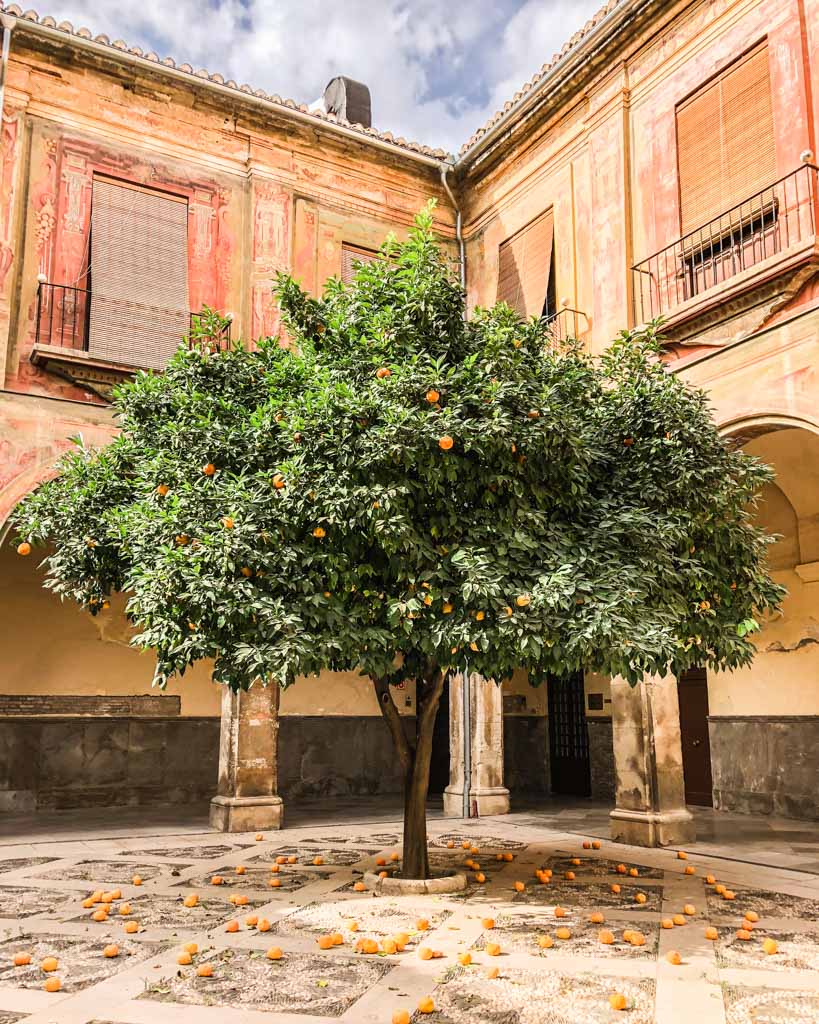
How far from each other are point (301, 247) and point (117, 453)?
6.00 metres

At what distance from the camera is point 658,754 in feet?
31.2

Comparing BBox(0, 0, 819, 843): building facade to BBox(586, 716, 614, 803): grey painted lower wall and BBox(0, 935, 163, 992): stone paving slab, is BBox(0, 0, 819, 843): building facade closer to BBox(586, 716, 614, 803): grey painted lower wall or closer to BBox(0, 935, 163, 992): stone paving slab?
BBox(586, 716, 614, 803): grey painted lower wall

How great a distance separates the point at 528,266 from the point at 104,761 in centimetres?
861

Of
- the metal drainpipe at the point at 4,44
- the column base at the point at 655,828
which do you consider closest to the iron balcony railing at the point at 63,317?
the metal drainpipe at the point at 4,44

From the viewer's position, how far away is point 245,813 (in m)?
10.6

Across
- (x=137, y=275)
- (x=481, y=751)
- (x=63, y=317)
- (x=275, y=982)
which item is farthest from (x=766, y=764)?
(x=63, y=317)

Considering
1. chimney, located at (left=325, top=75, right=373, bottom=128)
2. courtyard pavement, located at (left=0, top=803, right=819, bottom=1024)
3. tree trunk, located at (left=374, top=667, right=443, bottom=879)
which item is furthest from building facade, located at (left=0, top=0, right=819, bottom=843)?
tree trunk, located at (left=374, top=667, right=443, bottom=879)

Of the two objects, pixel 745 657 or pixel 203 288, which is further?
pixel 203 288

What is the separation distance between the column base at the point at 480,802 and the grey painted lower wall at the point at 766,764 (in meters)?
2.81

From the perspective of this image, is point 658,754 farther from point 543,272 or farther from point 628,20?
point 628,20

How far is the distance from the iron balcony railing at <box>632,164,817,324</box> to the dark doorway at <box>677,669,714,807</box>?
5.46 m

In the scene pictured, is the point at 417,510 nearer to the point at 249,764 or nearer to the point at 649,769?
the point at 649,769

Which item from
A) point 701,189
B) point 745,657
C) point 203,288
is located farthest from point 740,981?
point 203,288

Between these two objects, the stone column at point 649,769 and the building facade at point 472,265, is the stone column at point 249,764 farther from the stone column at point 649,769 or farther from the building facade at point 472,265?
the stone column at point 649,769
